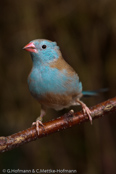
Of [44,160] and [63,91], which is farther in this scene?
[44,160]

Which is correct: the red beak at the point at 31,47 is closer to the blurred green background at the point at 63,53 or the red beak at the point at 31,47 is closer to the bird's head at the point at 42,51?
the bird's head at the point at 42,51

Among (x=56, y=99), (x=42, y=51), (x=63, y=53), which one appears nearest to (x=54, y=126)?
(x=56, y=99)

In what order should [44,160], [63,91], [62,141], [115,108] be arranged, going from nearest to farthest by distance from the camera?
1. [115,108]
2. [63,91]
3. [44,160]
4. [62,141]

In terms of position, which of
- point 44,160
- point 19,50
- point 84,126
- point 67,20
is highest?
point 67,20

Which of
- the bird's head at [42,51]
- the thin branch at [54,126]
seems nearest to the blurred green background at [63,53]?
the bird's head at [42,51]

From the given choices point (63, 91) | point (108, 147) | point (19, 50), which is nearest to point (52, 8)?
point (19, 50)

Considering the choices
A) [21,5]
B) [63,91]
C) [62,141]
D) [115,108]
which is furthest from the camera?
[62,141]

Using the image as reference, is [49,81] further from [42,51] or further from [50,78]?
[42,51]

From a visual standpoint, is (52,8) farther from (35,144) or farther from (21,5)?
(35,144)
